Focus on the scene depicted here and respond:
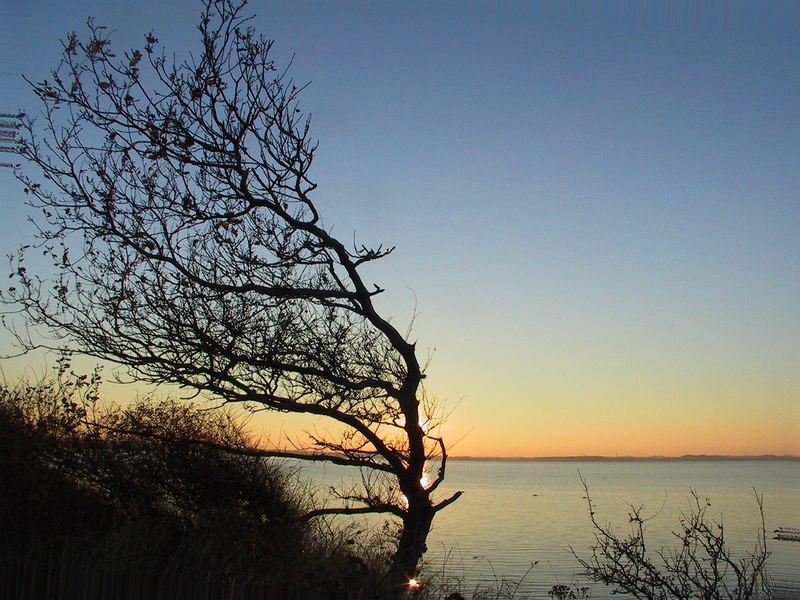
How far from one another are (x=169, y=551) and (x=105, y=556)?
143 cm

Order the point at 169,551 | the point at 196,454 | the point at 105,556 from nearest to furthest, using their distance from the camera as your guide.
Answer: the point at 105,556 → the point at 169,551 → the point at 196,454

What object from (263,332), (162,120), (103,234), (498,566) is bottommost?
(498,566)

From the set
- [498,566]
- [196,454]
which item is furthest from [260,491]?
[498,566]

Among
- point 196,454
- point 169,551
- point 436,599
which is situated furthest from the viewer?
point 196,454

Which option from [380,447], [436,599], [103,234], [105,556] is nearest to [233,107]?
[103,234]

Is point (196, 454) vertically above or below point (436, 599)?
above

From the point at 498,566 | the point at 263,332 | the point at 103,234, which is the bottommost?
the point at 498,566

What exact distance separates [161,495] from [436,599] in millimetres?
4618

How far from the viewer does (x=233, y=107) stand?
11352mm

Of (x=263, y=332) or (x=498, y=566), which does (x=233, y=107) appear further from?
(x=498, y=566)

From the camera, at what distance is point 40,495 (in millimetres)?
11508

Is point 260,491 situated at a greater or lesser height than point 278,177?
lesser

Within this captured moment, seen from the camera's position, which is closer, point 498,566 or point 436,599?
point 436,599

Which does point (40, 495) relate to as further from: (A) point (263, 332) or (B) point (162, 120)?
(B) point (162, 120)
